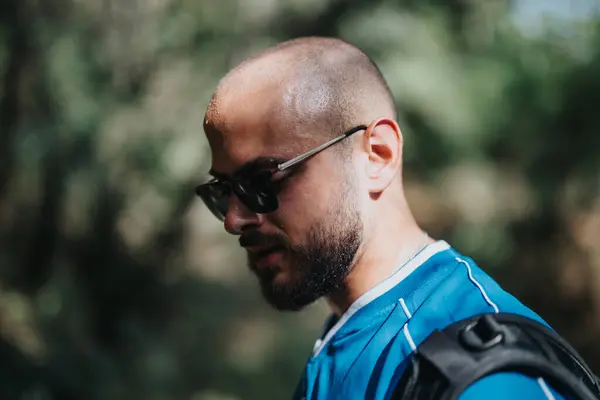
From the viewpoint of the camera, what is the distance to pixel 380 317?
4.09 ft

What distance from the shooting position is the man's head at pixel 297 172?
1368 millimetres

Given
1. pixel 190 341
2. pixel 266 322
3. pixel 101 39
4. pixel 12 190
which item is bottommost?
pixel 266 322

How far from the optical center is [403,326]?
1135 millimetres

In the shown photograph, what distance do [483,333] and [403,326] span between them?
21 centimetres

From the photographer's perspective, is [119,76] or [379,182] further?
[119,76]

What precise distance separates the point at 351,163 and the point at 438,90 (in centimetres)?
483

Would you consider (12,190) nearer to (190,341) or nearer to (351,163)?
(190,341)

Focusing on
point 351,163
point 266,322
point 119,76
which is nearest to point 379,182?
point 351,163

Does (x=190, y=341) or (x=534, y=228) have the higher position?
(x=190, y=341)

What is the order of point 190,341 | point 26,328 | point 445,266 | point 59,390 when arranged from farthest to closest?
point 190,341
point 26,328
point 59,390
point 445,266

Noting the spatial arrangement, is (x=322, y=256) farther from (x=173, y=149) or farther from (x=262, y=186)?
(x=173, y=149)

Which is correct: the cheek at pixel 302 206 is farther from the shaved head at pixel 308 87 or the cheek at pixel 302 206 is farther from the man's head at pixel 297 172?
the shaved head at pixel 308 87

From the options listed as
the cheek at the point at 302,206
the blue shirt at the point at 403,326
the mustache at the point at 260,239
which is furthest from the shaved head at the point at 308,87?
the blue shirt at the point at 403,326

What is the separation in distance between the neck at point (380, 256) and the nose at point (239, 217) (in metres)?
0.24
